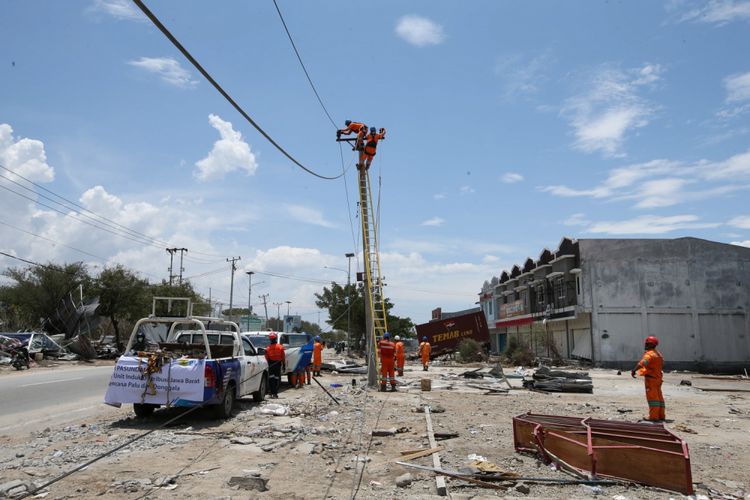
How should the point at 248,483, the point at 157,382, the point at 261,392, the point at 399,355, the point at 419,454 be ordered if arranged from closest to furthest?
the point at 248,483
the point at 419,454
the point at 157,382
the point at 261,392
the point at 399,355

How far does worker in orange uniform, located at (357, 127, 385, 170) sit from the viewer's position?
20031mm

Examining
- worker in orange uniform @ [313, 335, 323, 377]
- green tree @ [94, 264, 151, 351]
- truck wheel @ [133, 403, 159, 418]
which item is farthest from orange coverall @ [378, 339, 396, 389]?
green tree @ [94, 264, 151, 351]

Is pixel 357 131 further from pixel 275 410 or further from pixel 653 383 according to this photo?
pixel 653 383

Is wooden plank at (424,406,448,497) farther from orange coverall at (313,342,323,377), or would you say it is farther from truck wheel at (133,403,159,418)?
orange coverall at (313,342,323,377)

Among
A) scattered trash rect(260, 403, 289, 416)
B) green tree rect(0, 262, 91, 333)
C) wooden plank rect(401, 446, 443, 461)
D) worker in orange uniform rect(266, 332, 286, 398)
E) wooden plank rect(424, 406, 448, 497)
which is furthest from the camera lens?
green tree rect(0, 262, 91, 333)

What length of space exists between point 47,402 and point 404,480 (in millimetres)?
11333

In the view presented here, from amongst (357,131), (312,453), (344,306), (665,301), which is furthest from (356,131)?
(344,306)

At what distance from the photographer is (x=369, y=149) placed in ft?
65.7

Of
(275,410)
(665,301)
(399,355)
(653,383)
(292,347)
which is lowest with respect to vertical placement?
(275,410)

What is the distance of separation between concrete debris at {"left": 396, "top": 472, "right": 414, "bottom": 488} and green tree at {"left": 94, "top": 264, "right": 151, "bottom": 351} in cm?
4402

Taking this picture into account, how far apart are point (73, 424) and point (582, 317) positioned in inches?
1334

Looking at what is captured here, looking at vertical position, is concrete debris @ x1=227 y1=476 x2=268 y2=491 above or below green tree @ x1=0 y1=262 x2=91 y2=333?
below

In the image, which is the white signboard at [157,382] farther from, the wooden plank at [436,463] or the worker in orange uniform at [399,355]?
the worker in orange uniform at [399,355]

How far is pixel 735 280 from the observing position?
3859 centimetres
